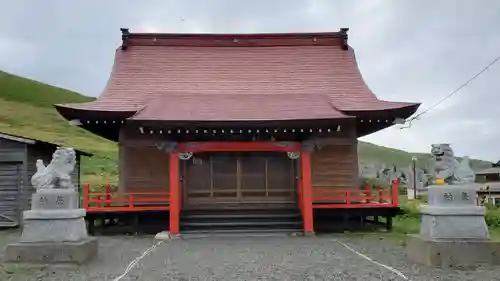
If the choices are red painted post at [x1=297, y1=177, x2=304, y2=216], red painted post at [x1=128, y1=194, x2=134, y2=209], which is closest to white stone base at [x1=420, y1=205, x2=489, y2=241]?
red painted post at [x1=297, y1=177, x2=304, y2=216]

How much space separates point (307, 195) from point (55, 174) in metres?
6.60

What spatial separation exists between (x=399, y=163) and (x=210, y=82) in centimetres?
8555

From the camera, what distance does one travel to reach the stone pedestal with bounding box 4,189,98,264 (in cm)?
858

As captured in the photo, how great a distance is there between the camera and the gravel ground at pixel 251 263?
7598 millimetres

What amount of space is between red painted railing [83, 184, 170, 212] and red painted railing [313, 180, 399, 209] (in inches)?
169

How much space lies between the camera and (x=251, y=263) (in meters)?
8.95

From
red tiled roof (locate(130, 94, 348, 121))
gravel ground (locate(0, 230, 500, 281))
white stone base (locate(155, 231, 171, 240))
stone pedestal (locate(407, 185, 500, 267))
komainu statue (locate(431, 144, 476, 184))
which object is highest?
red tiled roof (locate(130, 94, 348, 121))

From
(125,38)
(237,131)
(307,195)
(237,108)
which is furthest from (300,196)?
(125,38)

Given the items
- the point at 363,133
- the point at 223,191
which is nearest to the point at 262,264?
the point at 223,191

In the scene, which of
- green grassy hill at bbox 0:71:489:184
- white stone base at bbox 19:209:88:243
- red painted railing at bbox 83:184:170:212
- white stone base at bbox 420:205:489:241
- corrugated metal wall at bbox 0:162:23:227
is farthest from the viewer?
green grassy hill at bbox 0:71:489:184

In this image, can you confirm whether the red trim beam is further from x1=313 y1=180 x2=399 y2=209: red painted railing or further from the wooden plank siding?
the wooden plank siding

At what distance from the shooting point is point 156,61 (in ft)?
60.1

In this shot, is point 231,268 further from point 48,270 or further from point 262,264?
point 48,270

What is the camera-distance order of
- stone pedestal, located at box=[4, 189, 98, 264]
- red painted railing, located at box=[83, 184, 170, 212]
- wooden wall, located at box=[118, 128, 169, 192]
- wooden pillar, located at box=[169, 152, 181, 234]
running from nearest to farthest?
stone pedestal, located at box=[4, 189, 98, 264] < wooden pillar, located at box=[169, 152, 181, 234] < red painted railing, located at box=[83, 184, 170, 212] < wooden wall, located at box=[118, 128, 169, 192]
